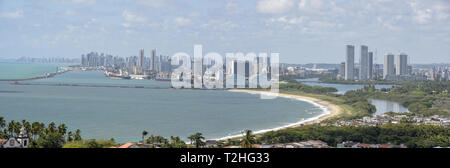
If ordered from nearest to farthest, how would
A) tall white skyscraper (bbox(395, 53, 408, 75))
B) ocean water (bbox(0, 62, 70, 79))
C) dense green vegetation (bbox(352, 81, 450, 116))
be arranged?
dense green vegetation (bbox(352, 81, 450, 116))
ocean water (bbox(0, 62, 70, 79))
tall white skyscraper (bbox(395, 53, 408, 75))

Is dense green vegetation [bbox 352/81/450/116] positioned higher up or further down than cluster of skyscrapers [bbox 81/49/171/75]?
further down

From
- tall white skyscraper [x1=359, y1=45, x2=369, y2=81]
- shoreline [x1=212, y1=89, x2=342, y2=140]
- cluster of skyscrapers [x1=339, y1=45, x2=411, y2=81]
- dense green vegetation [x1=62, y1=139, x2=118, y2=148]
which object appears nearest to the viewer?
dense green vegetation [x1=62, y1=139, x2=118, y2=148]

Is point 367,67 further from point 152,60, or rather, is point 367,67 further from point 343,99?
point 343,99

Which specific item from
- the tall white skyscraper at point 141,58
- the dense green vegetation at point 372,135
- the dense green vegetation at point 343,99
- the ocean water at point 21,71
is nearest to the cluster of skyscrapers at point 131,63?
the tall white skyscraper at point 141,58

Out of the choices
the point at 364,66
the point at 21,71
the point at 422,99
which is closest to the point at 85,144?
the point at 422,99

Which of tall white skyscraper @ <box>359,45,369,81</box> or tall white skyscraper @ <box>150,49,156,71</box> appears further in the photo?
tall white skyscraper @ <box>150,49,156,71</box>

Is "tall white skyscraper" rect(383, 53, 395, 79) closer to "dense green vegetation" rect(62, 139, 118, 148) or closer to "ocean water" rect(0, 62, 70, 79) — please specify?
"ocean water" rect(0, 62, 70, 79)

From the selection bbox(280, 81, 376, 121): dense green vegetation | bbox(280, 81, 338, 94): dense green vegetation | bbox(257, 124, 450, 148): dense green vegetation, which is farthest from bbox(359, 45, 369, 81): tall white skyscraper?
bbox(257, 124, 450, 148): dense green vegetation
